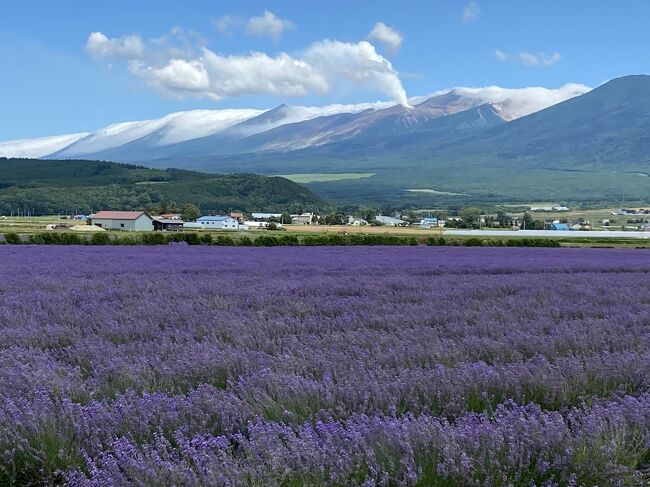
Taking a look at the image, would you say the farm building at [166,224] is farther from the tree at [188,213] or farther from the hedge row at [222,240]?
the hedge row at [222,240]

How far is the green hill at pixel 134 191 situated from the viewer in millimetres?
115562

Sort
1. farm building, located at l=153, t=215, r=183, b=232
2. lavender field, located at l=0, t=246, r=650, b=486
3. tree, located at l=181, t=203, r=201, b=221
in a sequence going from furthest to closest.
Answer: tree, located at l=181, t=203, r=201, b=221
farm building, located at l=153, t=215, r=183, b=232
lavender field, located at l=0, t=246, r=650, b=486

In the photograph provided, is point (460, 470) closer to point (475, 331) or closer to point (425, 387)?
point (425, 387)

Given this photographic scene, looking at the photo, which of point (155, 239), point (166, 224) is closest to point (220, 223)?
point (166, 224)

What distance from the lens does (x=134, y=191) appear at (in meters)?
128

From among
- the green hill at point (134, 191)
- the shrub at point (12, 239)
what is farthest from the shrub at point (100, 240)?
the green hill at point (134, 191)

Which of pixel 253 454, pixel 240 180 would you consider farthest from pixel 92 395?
pixel 240 180

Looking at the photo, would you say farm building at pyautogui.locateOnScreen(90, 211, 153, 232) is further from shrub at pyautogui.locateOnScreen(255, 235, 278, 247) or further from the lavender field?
the lavender field

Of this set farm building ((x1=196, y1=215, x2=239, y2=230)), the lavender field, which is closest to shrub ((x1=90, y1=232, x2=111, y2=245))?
the lavender field

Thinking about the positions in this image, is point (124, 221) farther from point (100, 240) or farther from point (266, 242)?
point (266, 242)

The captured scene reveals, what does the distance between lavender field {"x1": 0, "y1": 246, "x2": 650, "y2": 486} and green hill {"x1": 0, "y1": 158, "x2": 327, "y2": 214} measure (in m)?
114

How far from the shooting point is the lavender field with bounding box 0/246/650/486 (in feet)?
7.99

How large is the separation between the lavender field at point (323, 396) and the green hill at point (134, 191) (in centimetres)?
11434

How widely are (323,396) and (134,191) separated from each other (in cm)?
13145
